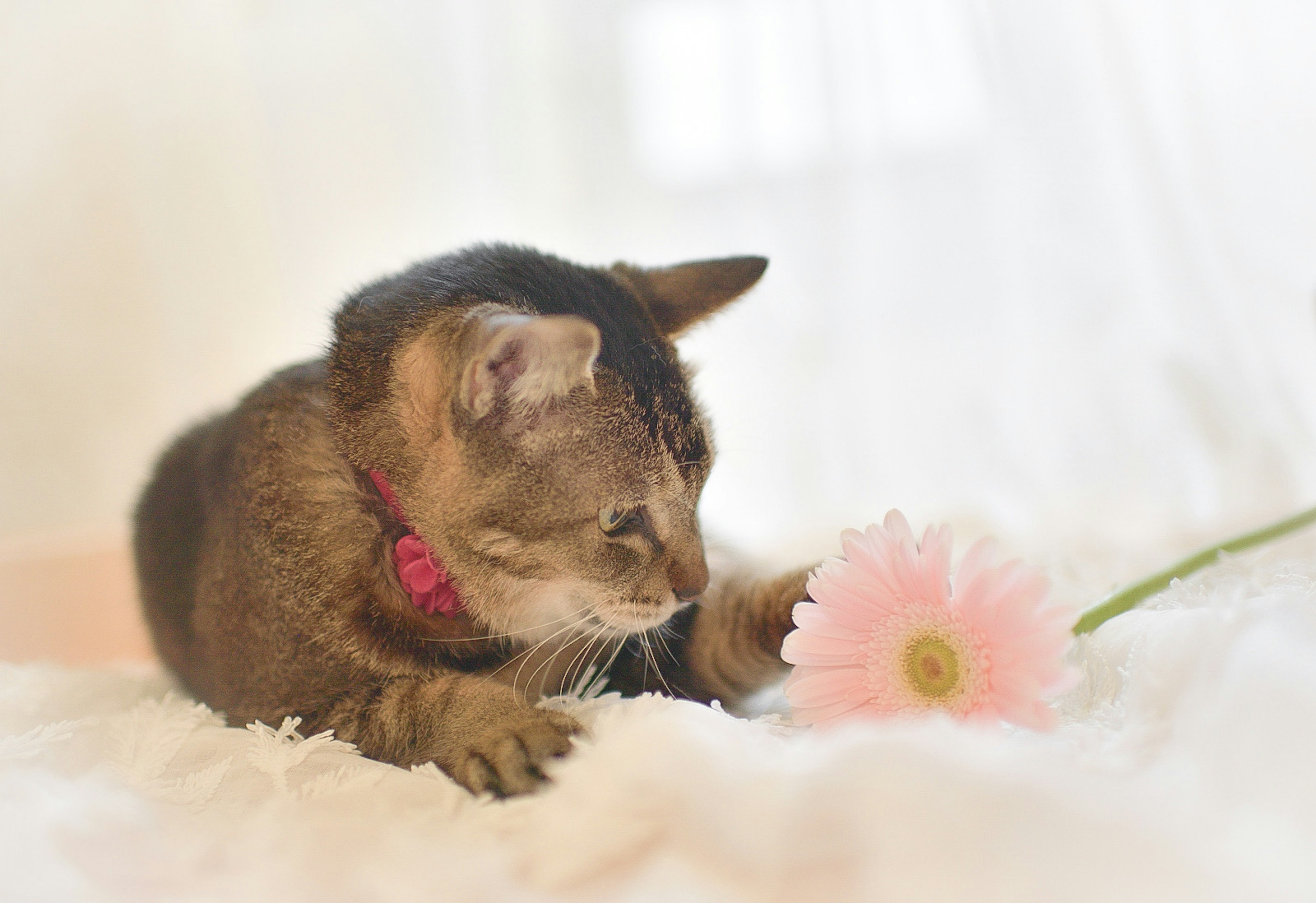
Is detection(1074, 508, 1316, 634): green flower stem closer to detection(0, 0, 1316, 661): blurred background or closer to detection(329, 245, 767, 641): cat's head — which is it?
detection(329, 245, 767, 641): cat's head

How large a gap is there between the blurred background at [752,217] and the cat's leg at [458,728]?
29.2 inches

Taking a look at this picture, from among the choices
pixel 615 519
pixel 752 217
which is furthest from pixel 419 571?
pixel 752 217

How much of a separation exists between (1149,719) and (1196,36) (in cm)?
144

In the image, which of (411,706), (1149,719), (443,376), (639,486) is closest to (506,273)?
(443,376)

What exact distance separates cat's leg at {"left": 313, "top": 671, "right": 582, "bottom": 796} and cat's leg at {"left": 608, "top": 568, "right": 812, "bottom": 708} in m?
0.21

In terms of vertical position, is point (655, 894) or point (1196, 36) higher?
point (1196, 36)

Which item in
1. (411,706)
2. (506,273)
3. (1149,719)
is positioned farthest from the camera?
(506,273)

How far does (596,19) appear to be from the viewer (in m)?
1.78

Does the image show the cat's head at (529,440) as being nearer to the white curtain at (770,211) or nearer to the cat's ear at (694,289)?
the cat's ear at (694,289)

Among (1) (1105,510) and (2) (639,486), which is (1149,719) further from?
(1) (1105,510)

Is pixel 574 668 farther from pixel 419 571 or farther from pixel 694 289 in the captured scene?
pixel 694 289

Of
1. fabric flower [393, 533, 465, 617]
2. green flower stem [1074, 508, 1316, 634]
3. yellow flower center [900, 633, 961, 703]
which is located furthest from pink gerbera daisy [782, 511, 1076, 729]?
fabric flower [393, 533, 465, 617]

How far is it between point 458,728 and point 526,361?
349 millimetres

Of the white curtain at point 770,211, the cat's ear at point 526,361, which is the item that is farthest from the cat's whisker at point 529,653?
the white curtain at point 770,211
